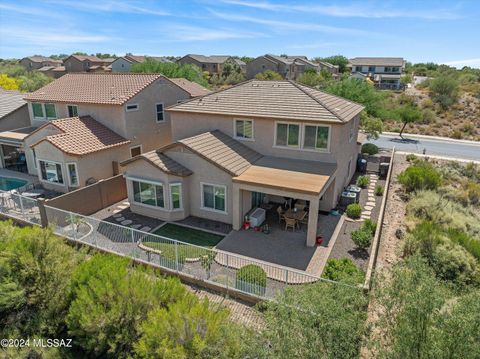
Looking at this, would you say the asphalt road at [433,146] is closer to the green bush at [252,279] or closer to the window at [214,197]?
the window at [214,197]

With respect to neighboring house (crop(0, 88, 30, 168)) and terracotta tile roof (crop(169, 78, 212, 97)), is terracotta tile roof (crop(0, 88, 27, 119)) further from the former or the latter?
terracotta tile roof (crop(169, 78, 212, 97))

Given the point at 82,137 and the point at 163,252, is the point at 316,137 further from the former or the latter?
the point at 82,137

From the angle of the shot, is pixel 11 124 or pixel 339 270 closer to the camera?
pixel 339 270

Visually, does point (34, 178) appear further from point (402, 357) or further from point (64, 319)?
point (402, 357)

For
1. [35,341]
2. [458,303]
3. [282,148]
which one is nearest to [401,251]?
[282,148]

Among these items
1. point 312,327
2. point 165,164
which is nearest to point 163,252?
point 165,164

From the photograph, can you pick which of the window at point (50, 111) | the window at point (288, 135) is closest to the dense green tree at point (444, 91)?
the window at point (288, 135)
